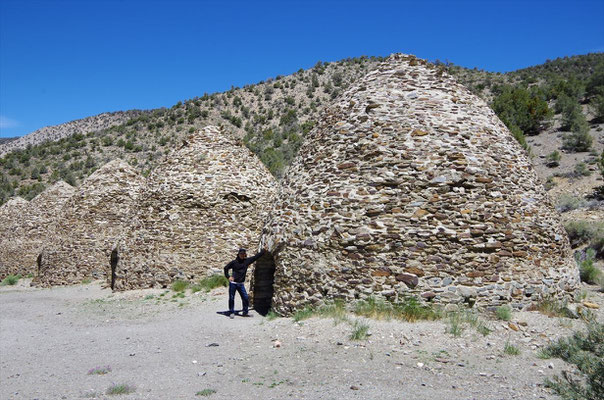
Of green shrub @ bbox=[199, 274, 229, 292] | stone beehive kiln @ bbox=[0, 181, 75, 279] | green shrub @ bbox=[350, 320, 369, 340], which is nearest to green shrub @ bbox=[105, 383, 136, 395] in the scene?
green shrub @ bbox=[350, 320, 369, 340]

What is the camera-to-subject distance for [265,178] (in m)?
13.7

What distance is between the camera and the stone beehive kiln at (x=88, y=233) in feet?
54.3

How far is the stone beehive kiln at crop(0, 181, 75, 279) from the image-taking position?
21.7 m

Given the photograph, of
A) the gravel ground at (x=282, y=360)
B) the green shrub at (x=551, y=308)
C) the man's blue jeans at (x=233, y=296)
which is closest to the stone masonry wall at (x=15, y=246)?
the gravel ground at (x=282, y=360)

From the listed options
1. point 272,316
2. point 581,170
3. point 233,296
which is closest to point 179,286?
point 233,296

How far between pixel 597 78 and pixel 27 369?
44312 millimetres

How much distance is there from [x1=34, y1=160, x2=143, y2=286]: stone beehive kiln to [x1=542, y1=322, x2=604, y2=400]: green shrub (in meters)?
14.4

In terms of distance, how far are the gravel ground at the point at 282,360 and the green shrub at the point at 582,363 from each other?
0.20 metres

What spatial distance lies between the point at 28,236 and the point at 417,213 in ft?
69.3

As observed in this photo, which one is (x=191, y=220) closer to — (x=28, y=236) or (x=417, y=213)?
(x=417, y=213)

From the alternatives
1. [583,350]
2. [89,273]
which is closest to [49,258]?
[89,273]

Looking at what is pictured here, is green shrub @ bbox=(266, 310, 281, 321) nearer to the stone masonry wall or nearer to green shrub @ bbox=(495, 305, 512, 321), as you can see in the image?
green shrub @ bbox=(495, 305, 512, 321)

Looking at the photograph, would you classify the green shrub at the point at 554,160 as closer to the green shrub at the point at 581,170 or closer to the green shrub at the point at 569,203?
the green shrub at the point at 581,170

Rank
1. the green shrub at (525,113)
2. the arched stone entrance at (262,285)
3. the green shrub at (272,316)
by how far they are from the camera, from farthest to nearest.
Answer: the green shrub at (525,113) → the arched stone entrance at (262,285) → the green shrub at (272,316)
